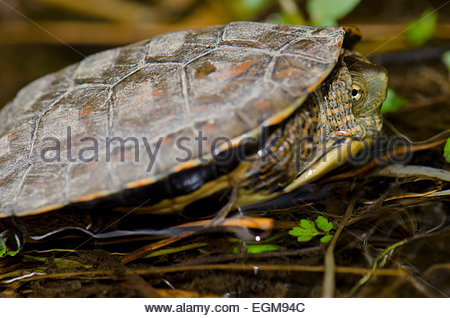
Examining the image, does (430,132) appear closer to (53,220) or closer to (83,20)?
(53,220)

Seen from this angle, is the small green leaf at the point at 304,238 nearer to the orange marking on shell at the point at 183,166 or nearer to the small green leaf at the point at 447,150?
the orange marking on shell at the point at 183,166

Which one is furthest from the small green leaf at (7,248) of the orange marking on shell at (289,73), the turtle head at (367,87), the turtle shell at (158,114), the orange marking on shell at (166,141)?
the turtle head at (367,87)

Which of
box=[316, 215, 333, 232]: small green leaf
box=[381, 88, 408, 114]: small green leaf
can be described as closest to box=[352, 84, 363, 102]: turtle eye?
box=[381, 88, 408, 114]: small green leaf

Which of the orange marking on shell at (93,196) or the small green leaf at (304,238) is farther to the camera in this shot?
the small green leaf at (304,238)

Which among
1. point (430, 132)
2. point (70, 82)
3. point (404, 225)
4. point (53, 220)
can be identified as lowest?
point (404, 225)

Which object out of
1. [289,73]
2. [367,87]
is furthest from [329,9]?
[289,73]

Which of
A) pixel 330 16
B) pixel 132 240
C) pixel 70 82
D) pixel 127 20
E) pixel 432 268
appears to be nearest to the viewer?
pixel 432 268

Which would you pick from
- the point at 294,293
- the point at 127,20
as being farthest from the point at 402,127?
the point at 127,20
